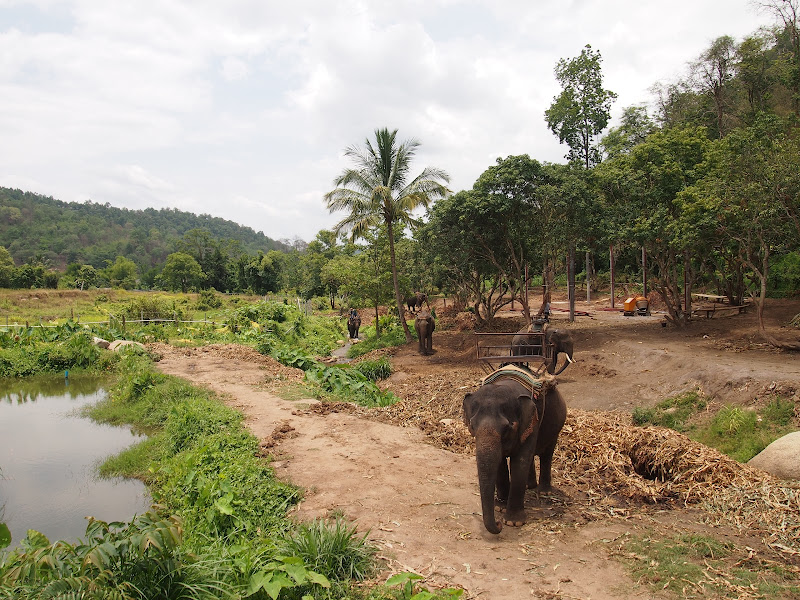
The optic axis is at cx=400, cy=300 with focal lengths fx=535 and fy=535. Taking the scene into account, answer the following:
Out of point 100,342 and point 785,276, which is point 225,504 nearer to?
point 100,342

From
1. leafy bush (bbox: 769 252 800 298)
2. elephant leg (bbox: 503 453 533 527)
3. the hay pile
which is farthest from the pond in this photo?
leafy bush (bbox: 769 252 800 298)

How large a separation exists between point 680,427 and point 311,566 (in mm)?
8161

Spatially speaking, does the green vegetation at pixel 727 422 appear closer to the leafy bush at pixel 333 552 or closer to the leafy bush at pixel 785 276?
the leafy bush at pixel 333 552

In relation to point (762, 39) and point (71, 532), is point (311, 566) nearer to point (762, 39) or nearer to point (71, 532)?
point (71, 532)

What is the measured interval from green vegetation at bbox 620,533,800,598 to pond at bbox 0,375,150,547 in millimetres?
6446

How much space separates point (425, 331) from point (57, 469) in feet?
41.1

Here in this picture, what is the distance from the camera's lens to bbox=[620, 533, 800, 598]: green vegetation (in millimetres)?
4523

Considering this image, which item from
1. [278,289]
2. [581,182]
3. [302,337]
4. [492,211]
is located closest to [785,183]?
[581,182]

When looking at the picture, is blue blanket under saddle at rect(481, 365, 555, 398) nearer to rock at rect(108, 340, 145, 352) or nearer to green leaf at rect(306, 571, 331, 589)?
green leaf at rect(306, 571, 331, 589)

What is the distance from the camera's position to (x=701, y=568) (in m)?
4.86

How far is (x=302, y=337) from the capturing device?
2731cm

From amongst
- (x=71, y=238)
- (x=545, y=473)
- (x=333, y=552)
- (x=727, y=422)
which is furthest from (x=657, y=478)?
(x=71, y=238)

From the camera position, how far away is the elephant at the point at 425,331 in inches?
793

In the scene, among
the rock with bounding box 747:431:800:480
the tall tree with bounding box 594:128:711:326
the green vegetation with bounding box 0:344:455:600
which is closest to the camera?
the green vegetation with bounding box 0:344:455:600
